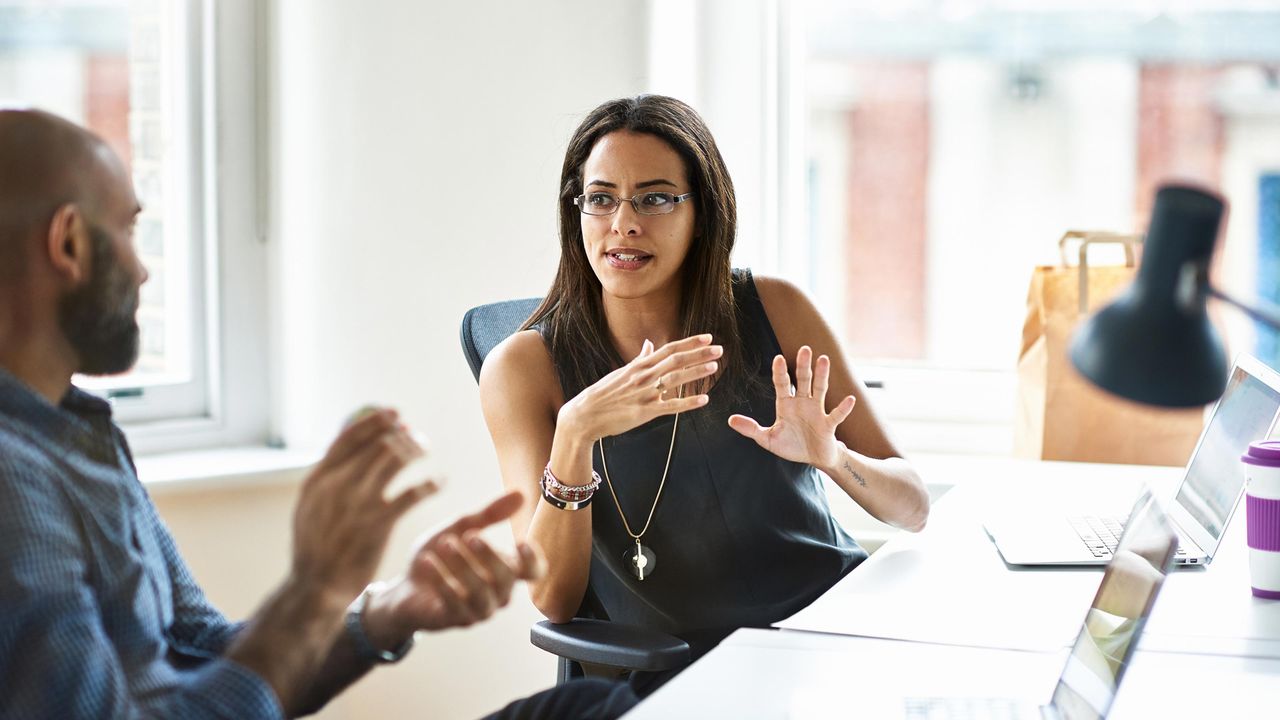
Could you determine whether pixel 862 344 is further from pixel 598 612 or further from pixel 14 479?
pixel 14 479

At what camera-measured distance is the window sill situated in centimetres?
248

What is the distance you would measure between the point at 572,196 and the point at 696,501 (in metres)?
0.56

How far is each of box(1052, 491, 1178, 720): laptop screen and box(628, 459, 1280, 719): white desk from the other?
0.07 metres

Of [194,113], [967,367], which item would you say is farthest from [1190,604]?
[194,113]

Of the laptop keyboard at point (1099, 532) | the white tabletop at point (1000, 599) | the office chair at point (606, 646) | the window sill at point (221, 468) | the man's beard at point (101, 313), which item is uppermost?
the man's beard at point (101, 313)

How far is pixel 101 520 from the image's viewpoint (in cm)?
109

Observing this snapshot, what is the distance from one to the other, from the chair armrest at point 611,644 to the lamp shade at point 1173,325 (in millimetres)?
833

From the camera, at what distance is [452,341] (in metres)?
2.77

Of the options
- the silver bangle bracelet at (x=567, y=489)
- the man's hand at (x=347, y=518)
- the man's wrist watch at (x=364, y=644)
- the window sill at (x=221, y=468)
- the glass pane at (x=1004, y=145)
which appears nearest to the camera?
the man's hand at (x=347, y=518)

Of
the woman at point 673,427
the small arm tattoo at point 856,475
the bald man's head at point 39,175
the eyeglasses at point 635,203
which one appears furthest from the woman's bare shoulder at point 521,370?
the bald man's head at point 39,175

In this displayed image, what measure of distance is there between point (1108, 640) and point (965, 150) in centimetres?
208

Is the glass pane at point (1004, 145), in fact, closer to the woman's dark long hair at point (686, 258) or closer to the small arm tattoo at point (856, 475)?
the woman's dark long hair at point (686, 258)

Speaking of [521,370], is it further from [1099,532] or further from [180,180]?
[180,180]

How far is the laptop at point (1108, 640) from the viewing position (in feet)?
3.64
